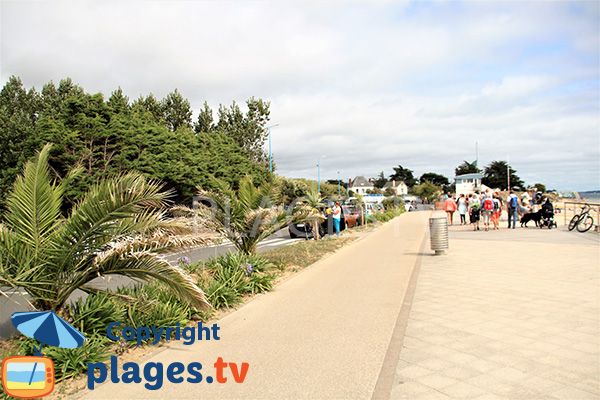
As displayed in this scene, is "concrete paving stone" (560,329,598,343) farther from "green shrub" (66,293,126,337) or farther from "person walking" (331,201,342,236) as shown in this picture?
"person walking" (331,201,342,236)

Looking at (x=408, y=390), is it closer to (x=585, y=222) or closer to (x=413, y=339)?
(x=413, y=339)

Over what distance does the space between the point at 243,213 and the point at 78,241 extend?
471 centimetres

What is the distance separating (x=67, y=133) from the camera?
56.5ft

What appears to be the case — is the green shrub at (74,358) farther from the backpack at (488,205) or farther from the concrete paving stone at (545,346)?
the backpack at (488,205)

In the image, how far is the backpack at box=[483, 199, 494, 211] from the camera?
57.4 ft

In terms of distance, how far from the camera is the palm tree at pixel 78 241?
4.59 m

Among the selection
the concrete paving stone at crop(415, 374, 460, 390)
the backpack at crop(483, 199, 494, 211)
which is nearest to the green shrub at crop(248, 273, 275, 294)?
the concrete paving stone at crop(415, 374, 460, 390)

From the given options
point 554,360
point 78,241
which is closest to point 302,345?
point 554,360

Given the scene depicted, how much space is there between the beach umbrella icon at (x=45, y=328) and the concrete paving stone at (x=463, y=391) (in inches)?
121

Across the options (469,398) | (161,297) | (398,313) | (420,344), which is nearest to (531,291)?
(398,313)

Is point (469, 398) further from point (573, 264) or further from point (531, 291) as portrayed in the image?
point (573, 264)

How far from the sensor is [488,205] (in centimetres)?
1769

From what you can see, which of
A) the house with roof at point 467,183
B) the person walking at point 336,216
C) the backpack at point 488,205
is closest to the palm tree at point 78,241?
the person walking at point 336,216

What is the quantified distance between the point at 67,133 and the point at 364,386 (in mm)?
17257
